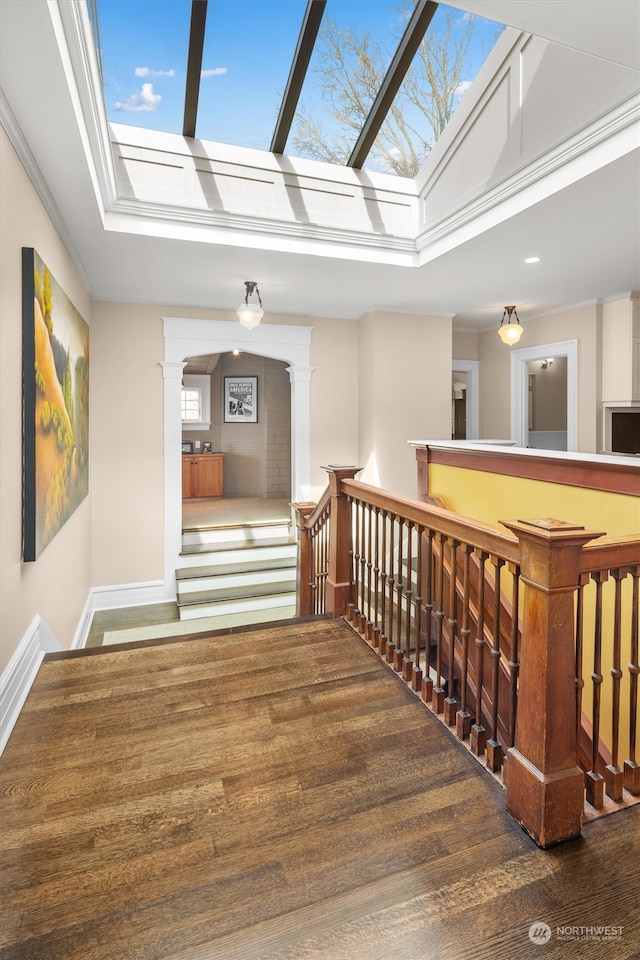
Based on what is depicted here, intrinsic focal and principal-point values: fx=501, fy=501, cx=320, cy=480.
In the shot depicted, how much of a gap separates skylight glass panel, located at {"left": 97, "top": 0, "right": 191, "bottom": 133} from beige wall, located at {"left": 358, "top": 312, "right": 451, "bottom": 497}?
2.74 metres

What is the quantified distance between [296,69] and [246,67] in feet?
1.02

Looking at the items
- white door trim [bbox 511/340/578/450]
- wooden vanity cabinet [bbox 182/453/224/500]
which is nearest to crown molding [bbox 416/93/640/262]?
white door trim [bbox 511/340/578/450]

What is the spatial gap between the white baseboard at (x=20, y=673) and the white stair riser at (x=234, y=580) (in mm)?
→ 2384

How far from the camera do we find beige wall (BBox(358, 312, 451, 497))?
5.37 meters

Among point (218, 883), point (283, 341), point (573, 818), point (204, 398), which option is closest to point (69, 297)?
point (283, 341)

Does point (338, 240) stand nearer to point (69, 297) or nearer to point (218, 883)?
point (69, 297)

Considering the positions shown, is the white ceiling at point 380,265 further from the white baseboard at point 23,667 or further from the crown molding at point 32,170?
the white baseboard at point 23,667

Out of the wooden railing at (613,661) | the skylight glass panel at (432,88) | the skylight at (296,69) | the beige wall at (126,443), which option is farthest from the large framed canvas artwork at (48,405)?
the skylight glass panel at (432,88)

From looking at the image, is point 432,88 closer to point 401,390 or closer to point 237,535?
point 401,390

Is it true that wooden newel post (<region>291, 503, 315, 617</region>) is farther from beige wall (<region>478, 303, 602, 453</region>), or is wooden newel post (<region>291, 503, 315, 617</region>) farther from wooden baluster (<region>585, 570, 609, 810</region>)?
beige wall (<region>478, 303, 602, 453</region>)

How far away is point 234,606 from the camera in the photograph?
16.5ft

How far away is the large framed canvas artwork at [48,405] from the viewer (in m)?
2.28

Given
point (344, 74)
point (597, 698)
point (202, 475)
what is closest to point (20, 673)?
point (597, 698)

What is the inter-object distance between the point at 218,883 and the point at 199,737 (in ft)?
2.13
